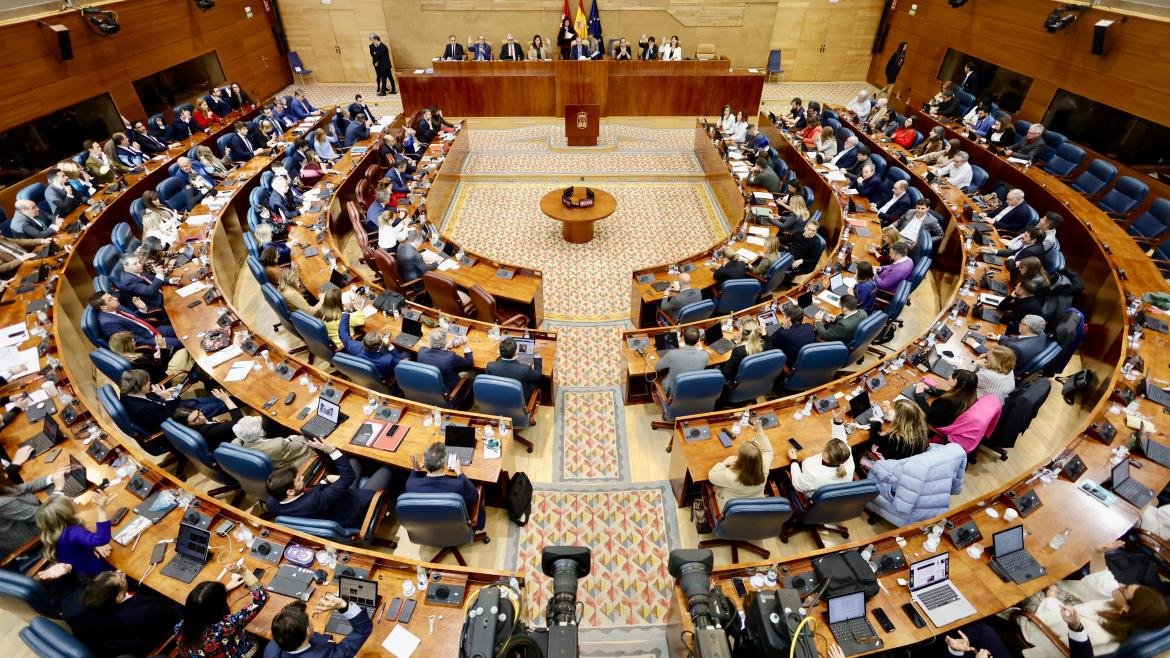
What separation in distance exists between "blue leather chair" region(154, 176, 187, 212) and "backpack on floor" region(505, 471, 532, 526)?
30.0 feet

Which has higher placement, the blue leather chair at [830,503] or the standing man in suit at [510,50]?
the standing man in suit at [510,50]

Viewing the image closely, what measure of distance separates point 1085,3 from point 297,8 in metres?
23.1

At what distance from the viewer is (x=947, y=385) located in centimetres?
603

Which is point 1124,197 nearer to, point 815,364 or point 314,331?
point 815,364

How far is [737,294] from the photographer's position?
7766 mm

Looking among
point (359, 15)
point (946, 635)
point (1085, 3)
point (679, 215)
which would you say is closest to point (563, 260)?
point (679, 215)

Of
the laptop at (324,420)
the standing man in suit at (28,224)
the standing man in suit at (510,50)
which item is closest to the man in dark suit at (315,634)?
the laptop at (324,420)

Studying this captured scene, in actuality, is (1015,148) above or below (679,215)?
above

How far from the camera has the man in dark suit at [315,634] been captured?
133 inches

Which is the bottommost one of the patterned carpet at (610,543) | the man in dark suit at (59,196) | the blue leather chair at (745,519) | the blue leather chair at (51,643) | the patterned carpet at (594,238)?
the patterned carpet at (610,543)

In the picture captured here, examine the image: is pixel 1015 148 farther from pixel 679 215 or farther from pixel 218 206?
pixel 218 206

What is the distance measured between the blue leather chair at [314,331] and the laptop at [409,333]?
892 millimetres

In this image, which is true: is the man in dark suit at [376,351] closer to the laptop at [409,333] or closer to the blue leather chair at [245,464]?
the laptop at [409,333]

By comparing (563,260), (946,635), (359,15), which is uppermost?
(359,15)
